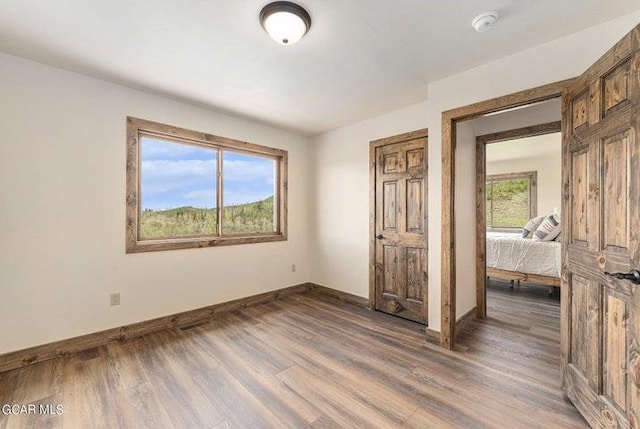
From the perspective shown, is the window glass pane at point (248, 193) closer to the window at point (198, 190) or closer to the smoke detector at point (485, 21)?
the window at point (198, 190)

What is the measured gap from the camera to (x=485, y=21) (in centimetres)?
175

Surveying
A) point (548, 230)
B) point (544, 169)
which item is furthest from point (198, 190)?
point (544, 169)

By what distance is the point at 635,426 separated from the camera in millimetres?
1239

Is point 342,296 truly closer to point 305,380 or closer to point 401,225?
point 401,225

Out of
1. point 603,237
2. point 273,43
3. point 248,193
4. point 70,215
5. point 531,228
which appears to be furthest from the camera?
point 531,228

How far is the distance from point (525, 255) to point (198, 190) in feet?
15.8

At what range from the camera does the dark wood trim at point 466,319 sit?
Answer: 9.28 ft

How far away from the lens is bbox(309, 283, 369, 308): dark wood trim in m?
3.72

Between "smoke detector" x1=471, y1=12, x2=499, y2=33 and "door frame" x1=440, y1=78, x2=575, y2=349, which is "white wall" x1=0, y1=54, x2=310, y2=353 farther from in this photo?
"smoke detector" x1=471, y1=12, x2=499, y2=33

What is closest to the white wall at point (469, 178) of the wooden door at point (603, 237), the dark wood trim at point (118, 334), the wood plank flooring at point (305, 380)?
the wood plank flooring at point (305, 380)

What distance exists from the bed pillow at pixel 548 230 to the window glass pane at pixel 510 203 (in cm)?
250

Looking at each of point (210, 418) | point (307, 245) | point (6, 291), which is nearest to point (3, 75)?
point (6, 291)

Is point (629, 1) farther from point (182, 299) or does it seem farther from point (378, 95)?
point (182, 299)

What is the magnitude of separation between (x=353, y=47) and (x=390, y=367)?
8.36 ft
